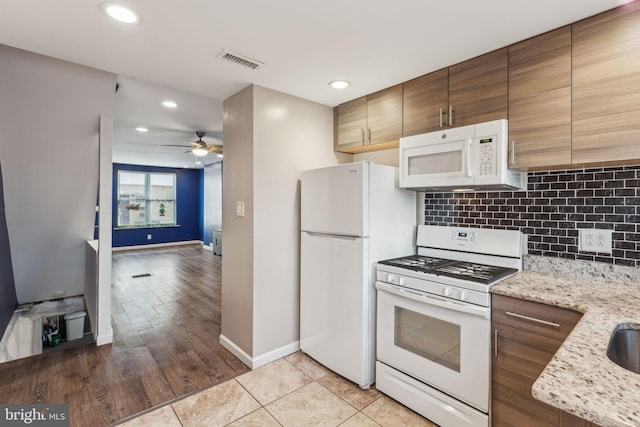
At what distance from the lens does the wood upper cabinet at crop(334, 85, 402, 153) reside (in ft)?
8.22

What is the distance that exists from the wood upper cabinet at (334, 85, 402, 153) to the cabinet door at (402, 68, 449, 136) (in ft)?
0.24

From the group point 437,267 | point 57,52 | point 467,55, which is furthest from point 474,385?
point 57,52

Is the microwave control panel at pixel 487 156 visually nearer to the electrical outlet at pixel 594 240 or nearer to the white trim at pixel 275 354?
the electrical outlet at pixel 594 240

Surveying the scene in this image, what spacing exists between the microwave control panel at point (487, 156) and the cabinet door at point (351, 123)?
3.52 feet

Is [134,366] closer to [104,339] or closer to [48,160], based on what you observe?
[104,339]

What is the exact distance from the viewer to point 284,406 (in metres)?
2.07

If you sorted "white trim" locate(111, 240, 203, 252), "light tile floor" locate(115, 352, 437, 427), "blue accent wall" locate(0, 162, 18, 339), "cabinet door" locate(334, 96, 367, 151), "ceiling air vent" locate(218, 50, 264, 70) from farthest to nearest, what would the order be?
"white trim" locate(111, 240, 203, 252) < "blue accent wall" locate(0, 162, 18, 339) < "cabinet door" locate(334, 96, 367, 151) < "ceiling air vent" locate(218, 50, 264, 70) < "light tile floor" locate(115, 352, 437, 427)

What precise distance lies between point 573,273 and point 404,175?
1200mm

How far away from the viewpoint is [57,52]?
199cm

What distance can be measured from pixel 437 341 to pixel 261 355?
1442mm

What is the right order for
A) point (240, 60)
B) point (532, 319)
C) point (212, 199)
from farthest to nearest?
1. point (212, 199)
2. point (240, 60)
3. point (532, 319)

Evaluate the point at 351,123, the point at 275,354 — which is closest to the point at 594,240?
the point at 351,123

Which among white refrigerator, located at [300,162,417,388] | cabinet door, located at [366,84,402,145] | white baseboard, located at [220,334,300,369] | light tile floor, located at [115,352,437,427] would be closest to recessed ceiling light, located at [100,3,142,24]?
white refrigerator, located at [300,162,417,388]

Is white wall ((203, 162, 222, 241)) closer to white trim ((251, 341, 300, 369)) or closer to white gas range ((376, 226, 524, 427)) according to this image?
white trim ((251, 341, 300, 369))
